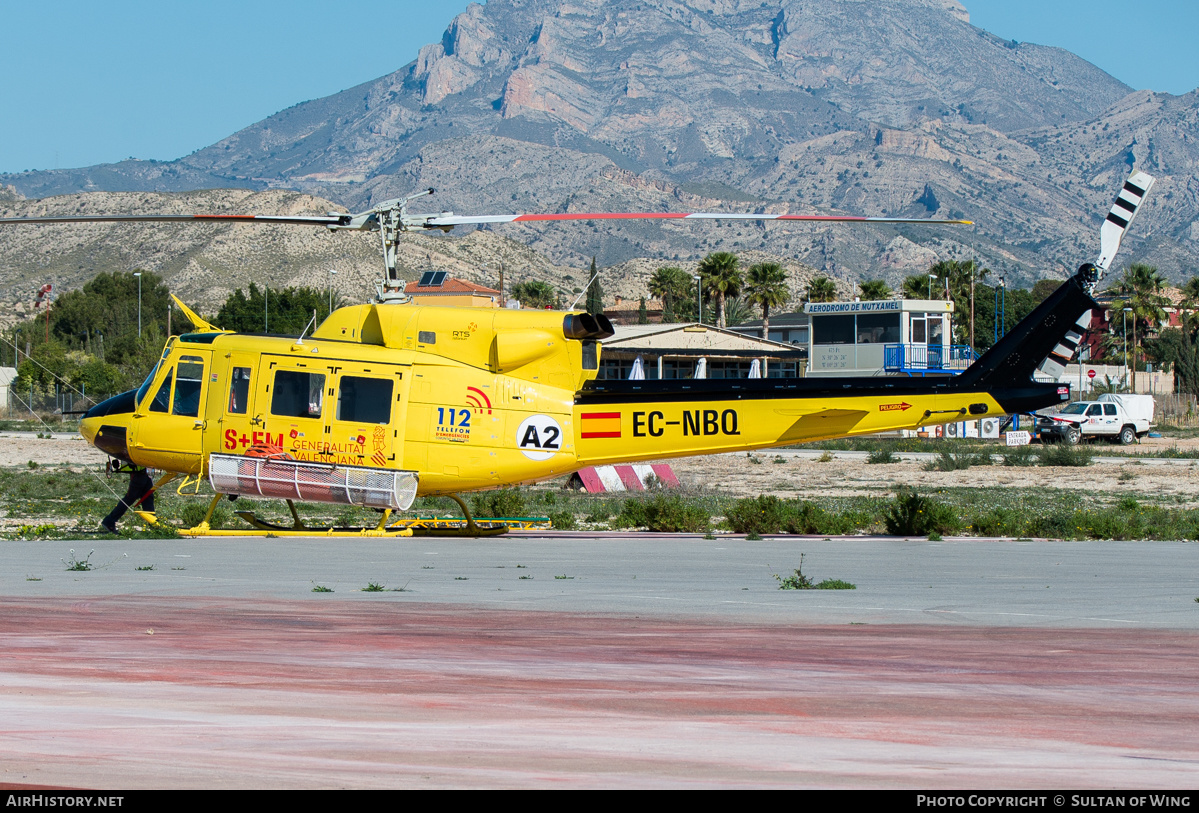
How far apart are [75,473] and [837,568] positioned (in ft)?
89.0

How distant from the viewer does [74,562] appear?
13.5m

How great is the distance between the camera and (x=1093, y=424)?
56.5 meters

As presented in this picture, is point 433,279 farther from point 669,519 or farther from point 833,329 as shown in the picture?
point 833,329

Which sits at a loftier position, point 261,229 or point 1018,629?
point 261,229

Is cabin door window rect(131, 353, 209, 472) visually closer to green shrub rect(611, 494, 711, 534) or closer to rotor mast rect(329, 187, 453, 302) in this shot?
rotor mast rect(329, 187, 453, 302)

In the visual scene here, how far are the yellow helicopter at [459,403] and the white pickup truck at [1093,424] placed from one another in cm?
4048

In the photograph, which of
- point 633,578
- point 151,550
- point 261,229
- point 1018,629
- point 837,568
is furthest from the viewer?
point 261,229

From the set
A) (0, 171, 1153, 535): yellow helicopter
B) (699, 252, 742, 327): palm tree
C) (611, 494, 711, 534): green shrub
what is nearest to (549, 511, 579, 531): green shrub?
(611, 494, 711, 534): green shrub

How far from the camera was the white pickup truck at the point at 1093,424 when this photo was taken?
55.3 m

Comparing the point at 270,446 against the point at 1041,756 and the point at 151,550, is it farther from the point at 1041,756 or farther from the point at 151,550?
the point at 1041,756

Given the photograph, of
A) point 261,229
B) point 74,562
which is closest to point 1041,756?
point 74,562

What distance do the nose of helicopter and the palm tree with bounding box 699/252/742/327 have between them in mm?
79869

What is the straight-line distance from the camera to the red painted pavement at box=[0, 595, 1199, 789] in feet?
16.0

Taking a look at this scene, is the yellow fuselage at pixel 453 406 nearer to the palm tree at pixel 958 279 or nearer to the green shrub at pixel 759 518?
the green shrub at pixel 759 518
